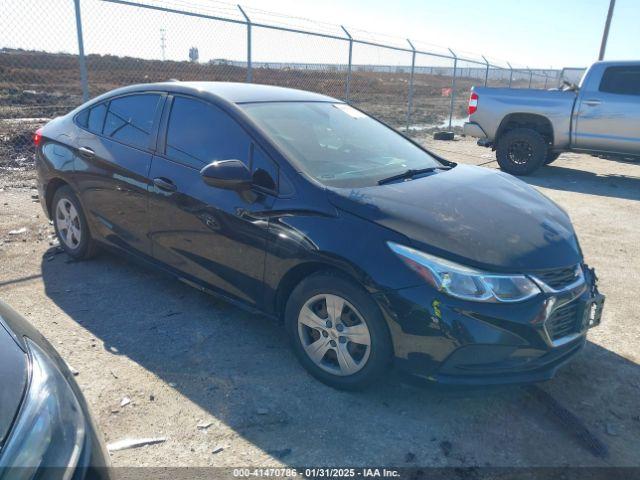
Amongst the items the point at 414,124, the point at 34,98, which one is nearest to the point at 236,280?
the point at 414,124

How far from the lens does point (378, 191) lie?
10.1 ft

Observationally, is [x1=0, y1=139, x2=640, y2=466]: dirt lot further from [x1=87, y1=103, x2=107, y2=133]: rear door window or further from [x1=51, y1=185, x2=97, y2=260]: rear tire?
[x1=87, y1=103, x2=107, y2=133]: rear door window

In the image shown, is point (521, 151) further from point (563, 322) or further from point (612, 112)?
point (563, 322)

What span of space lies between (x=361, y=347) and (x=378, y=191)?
91 cm

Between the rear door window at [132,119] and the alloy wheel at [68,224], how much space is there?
0.84 m

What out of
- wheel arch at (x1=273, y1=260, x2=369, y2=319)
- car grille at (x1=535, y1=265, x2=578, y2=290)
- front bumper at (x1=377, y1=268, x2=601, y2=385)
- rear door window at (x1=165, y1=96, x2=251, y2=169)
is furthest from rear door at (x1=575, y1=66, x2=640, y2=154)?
wheel arch at (x1=273, y1=260, x2=369, y2=319)

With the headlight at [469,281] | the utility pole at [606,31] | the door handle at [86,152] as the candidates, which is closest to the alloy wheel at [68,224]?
the door handle at [86,152]

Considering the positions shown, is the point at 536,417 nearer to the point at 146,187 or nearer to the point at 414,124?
the point at 146,187

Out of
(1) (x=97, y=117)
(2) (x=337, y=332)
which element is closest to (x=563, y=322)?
(2) (x=337, y=332)

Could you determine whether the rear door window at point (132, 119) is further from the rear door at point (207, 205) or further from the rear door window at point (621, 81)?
the rear door window at point (621, 81)

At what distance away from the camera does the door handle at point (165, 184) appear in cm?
355

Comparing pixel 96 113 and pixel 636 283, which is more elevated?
pixel 96 113

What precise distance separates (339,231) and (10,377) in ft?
5.47

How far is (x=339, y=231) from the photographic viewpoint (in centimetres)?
281
